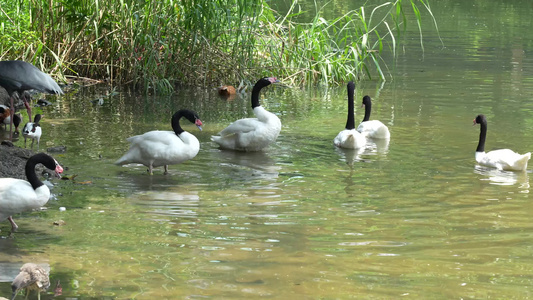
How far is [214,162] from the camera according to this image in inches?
369

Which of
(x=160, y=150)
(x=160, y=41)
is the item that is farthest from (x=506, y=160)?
(x=160, y=41)

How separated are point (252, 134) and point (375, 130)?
189 centimetres

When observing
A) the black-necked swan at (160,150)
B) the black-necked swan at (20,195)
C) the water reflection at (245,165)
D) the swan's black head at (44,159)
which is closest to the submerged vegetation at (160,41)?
the water reflection at (245,165)

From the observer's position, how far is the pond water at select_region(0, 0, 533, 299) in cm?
523

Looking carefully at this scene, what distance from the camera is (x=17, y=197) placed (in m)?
6.11

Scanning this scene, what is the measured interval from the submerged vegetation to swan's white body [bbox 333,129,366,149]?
3291 millimetres

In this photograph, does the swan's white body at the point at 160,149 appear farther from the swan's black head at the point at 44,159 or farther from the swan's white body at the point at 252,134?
the swan's black head at the point at 44,159

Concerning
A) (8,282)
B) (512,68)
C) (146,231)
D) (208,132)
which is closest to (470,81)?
(512,68)

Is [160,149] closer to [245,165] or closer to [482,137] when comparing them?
[245,165]

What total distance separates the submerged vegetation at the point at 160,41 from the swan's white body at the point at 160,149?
15.4ft

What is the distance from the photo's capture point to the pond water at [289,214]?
523 centimetres

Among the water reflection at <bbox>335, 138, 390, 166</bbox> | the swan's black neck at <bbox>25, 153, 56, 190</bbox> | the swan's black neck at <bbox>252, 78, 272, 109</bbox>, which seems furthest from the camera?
the swan's black neck at <bbox>252, 78, 272, 109</bbox>

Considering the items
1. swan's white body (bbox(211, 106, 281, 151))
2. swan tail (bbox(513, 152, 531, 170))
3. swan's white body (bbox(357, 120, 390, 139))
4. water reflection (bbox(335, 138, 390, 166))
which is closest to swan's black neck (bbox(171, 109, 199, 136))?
swan's white body (bbox(211, 106, 281, 151))

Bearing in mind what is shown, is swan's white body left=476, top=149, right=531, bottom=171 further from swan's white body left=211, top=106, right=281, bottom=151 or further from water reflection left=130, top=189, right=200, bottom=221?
water reflection left=130, top=189, right=200, bottom=221
